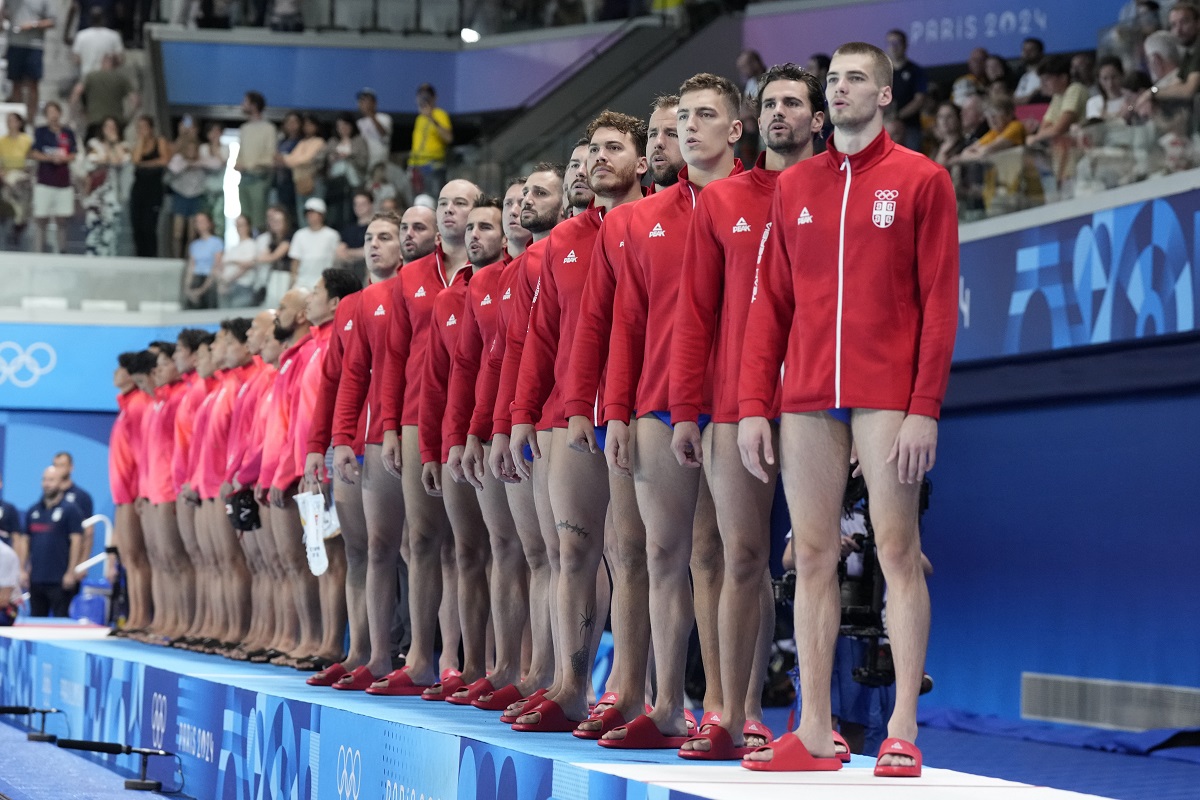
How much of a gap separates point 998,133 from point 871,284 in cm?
718

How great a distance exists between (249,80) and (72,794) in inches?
583

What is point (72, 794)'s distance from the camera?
6645 mm

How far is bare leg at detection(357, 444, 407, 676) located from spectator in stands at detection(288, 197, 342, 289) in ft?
26.8

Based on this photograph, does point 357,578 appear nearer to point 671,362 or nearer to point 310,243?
point 671,362

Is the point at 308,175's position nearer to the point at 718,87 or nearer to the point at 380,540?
the point at 380,540

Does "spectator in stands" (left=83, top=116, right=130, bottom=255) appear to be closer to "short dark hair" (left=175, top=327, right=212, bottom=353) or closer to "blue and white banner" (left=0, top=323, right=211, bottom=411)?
"blue and white banner" (left=0, top=323, right=211, bottom=411)

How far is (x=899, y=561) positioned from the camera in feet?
12.6

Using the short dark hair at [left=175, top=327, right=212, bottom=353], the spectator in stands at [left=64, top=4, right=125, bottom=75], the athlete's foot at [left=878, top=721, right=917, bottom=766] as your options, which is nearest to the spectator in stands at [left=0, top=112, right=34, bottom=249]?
the spectator in stands at [left=64, top=4, right=125, bottom=75]

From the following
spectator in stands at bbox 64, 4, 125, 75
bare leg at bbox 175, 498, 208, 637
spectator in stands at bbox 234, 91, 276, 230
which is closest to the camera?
bare leg at bbox 175, 498, 208, 637

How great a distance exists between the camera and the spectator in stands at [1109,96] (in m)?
9.34

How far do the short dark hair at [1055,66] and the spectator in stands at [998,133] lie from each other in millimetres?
312

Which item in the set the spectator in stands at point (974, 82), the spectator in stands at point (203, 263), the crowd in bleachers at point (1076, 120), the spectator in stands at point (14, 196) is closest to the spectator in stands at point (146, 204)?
the spectator in stands at point (203, 263)

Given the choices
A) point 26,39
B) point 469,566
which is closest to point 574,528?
point 469,566

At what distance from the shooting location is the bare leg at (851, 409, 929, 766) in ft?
12.5
